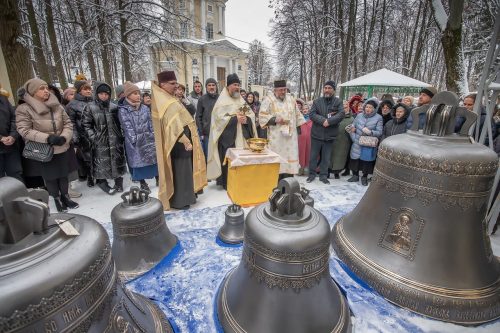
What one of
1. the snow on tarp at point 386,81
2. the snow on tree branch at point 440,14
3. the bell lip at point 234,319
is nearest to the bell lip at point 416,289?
the bell lip at point 234,319

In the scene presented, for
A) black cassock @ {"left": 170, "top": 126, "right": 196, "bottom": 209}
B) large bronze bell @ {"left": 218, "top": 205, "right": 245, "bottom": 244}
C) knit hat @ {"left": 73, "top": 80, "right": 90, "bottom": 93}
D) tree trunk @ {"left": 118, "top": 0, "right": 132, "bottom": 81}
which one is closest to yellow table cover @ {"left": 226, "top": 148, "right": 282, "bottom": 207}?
black cassock @ {"left": 170, "top": 126, "right": 196, "bottom": 209}

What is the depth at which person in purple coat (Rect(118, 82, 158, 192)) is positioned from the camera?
4.56 meters

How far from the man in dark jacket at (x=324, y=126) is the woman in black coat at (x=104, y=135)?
398cm

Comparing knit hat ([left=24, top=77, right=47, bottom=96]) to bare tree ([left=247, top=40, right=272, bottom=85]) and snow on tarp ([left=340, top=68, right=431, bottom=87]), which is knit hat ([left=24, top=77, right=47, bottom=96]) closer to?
snow on tarp ([left=340, top=68, right=431, bottom=87])

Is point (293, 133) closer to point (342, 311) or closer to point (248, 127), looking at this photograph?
point (248, 127)

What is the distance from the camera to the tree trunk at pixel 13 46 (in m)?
A: 5.26

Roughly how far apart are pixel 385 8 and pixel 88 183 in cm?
2047

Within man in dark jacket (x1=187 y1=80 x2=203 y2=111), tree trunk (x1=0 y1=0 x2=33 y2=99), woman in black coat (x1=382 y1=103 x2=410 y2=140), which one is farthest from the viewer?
man in dark jacket (x1=187 y1=80 x2=203 y2=111)

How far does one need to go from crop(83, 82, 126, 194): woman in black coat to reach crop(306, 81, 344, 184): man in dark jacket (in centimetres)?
398

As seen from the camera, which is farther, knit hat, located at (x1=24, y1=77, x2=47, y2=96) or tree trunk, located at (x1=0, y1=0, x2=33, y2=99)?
tree trunk, located at (x1=0, y1=0, x2=33, y2=99)

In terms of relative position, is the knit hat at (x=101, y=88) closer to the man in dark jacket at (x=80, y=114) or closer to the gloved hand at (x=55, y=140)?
the man in dark jacket at (x=80, y=114)

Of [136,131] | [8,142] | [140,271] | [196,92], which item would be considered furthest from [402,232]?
[196,92]

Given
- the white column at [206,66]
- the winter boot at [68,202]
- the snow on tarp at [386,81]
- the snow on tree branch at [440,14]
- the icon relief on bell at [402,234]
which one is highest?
the white column at [206,66]

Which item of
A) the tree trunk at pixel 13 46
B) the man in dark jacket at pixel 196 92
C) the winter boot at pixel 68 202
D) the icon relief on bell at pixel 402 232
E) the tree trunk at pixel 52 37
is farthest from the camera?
the tree trunk at pixel 52 37
